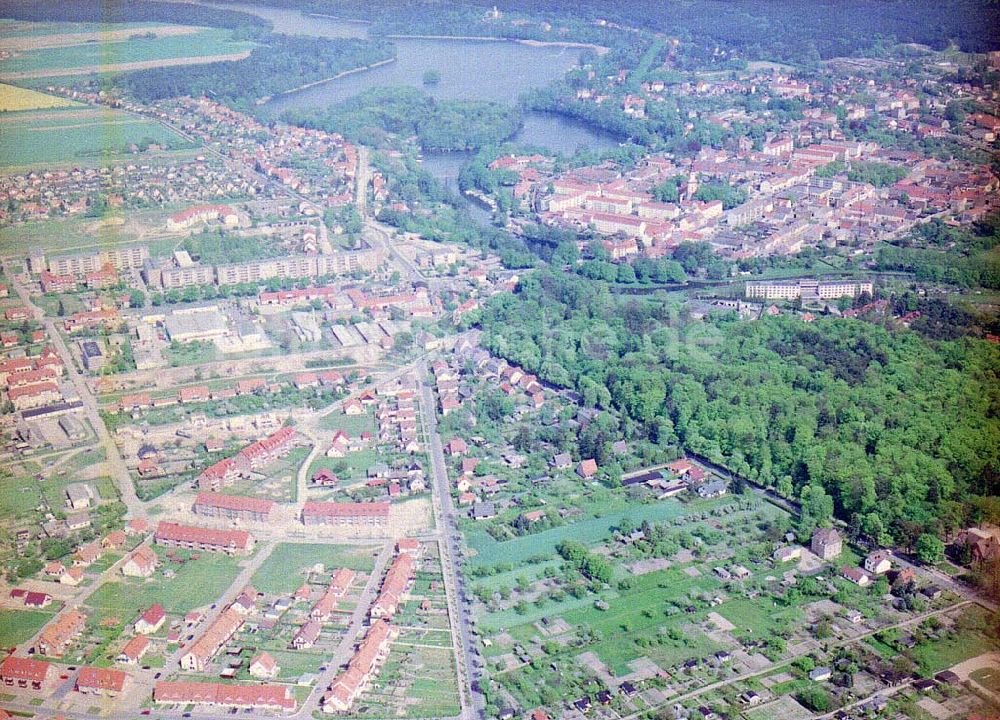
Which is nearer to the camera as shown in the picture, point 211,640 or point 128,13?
point 211,640

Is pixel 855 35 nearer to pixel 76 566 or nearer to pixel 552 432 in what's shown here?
pixel 552 432

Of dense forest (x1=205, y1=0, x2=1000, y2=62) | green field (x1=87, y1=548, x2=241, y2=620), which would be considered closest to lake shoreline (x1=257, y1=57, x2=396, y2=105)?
dense forest (x1=205, y1=0, x2=1000, y2=62)

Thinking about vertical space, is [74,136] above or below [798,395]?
above

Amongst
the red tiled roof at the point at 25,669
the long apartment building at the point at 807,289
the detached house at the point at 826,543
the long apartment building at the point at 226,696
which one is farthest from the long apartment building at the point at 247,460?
the long apartment building at the point at 807,289

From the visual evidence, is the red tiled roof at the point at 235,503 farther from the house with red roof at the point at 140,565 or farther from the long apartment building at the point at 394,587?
the long apartment building at the point at 394,587

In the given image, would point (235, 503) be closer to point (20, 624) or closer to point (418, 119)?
point (20, 624)

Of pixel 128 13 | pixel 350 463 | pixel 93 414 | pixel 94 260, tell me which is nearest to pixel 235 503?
pixel 350 463
